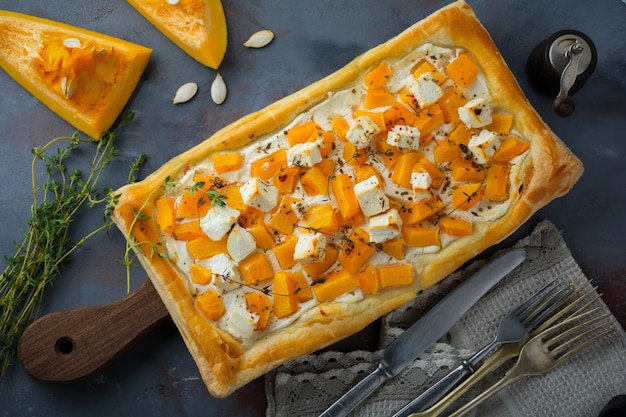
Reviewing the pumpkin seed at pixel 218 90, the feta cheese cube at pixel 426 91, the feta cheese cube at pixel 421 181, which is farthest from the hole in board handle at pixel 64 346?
the feta cheese cube at pixel 426 91

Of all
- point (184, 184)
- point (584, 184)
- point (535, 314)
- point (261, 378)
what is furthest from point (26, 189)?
point (584, 184)

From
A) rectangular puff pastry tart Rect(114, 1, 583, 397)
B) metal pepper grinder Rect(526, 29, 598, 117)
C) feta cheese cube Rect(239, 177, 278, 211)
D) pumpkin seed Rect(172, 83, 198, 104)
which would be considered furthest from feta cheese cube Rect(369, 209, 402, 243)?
pumpkin seed Rect(172, 83, 198, 104)

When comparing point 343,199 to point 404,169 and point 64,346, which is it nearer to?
point 404,169

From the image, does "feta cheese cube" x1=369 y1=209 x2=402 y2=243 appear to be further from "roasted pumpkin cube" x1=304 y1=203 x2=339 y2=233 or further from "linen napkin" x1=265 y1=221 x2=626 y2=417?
"linen napkin" x1=265 y1=221 x2=626 y2=417

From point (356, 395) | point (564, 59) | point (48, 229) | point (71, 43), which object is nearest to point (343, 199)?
point (356, 395)

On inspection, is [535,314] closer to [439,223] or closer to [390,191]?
[439,223]

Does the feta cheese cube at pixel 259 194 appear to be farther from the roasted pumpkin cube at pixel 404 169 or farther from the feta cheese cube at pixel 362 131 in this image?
the roasted pumpkin cube at pixel 404 169
